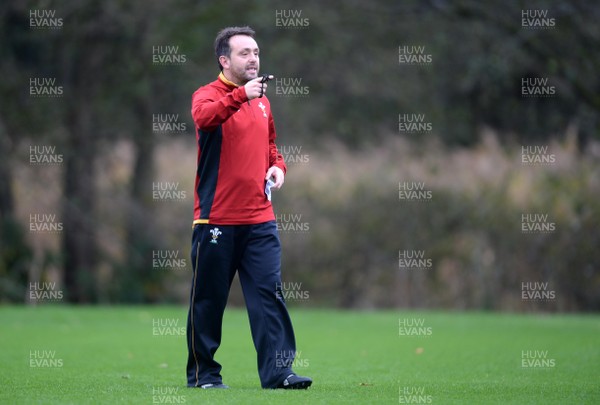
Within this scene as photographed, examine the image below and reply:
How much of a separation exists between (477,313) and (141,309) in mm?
6259

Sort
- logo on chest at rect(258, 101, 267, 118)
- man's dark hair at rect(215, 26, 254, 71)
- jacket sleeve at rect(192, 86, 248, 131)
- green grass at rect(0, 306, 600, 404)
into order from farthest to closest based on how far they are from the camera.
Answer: logo on chest at rect(258, 101, 267, 118)
man's dark hair at rect(215, 26, 254, 71)
green grass at rect(0, 306, 600, 404)
jacket sleeve at rect(192, 86, 248, 131)

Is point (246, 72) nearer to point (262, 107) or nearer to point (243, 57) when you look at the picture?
point (243, 57)

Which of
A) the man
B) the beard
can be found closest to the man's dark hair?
the man

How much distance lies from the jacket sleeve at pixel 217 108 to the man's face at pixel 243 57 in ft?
1.11

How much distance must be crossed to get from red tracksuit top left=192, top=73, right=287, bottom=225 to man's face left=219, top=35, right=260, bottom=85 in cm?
14

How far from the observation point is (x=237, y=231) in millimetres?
7738

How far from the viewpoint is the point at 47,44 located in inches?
883

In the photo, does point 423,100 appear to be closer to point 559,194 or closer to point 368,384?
point 559,194

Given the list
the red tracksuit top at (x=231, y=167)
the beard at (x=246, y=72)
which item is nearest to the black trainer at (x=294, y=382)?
the red tracksuit top at (x=231, y=167)

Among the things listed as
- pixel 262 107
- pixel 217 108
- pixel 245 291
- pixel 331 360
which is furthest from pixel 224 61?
pixel 331 360

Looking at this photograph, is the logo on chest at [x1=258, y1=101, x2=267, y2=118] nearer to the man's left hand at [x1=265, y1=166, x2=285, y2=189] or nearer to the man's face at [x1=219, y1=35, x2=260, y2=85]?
the man's face at [x1=219, y1=35, x2=260, y2=85]

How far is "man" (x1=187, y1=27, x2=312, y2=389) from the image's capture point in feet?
25.1

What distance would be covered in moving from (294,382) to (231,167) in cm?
160

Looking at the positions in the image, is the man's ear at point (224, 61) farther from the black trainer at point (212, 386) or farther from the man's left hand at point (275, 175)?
the black trainer at point (212, 386)
